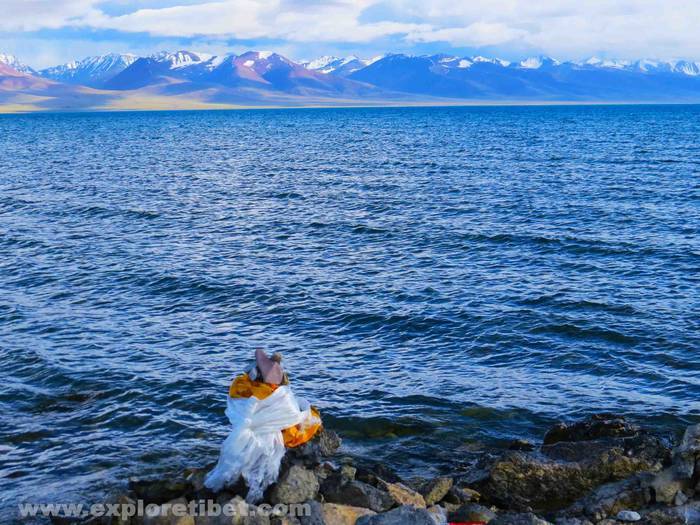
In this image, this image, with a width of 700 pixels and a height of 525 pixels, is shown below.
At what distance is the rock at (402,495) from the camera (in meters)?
13.5

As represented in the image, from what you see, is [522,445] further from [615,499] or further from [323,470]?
[323,470]

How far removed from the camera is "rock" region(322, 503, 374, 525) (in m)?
12.3

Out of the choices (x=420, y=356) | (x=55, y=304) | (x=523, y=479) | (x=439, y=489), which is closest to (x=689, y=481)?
(x=523, y=479)

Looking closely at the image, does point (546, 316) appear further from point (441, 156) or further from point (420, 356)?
point (441, 156)

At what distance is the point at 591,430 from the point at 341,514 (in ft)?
22.6

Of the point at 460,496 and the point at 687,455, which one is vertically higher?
the point at 687,455

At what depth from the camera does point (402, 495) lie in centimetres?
1361

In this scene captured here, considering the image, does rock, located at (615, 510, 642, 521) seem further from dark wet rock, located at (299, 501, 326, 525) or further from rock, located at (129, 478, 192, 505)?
rock, located at (129, 478, 192, 505)

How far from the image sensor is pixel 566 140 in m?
114

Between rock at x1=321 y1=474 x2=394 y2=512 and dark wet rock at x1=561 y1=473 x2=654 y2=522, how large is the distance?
3.16m

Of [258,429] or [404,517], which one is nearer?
[404,517]

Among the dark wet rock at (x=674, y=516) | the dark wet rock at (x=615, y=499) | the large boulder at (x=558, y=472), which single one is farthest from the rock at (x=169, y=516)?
the dark wet rock at (x=674, y=516)

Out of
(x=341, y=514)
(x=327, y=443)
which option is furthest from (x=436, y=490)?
(x=327, y=443)

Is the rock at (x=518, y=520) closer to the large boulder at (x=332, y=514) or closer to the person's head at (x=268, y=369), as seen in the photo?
the large boulder at (x=332, y=514)
